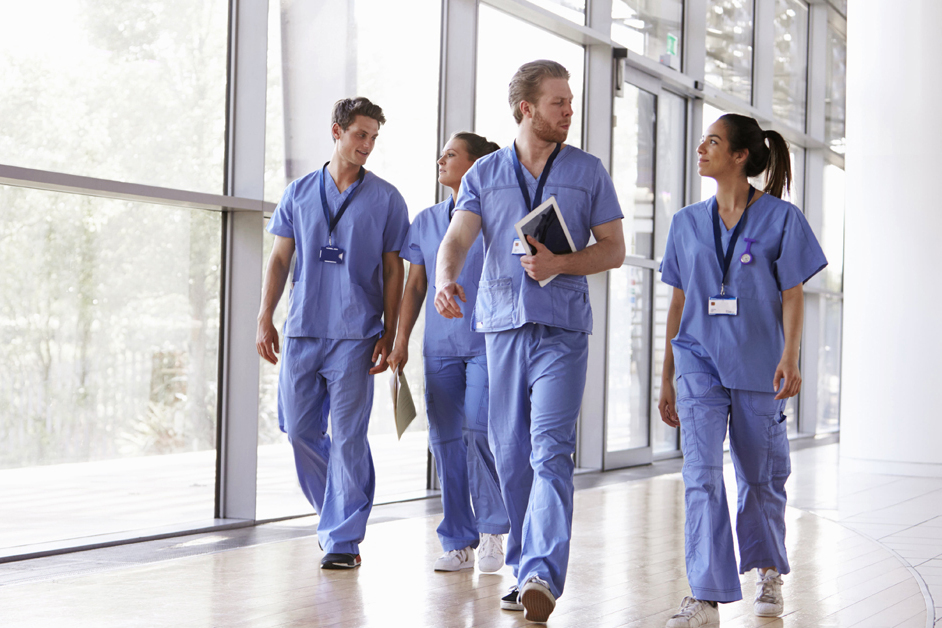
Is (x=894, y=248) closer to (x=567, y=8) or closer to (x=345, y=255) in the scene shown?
(x=567, y=8)

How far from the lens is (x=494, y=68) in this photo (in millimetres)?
5852

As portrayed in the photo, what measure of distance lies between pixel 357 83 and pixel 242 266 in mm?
1185

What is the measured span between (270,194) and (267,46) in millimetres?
627

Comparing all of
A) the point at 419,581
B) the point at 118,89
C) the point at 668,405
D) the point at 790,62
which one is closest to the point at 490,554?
the point at 419,581

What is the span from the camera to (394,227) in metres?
3.55

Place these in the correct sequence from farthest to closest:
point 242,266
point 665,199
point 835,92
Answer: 1. point 835,92
2. point 665,199
3. point 242,266

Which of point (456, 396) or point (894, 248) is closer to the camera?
point (456, 396)

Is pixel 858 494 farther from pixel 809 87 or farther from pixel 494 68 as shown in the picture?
pixel 809 87

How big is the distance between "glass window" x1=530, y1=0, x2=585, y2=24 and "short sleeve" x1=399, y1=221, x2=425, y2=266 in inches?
113

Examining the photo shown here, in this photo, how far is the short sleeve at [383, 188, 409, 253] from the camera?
11.6ft

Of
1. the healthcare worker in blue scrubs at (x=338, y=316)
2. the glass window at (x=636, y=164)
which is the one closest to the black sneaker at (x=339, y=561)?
the healthcare worker in blue scrubs at (x=338, y=316)

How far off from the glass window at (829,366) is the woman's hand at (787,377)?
8.54m

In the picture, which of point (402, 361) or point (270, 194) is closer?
point (402, 361)

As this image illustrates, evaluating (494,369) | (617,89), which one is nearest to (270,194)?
(494,369)
